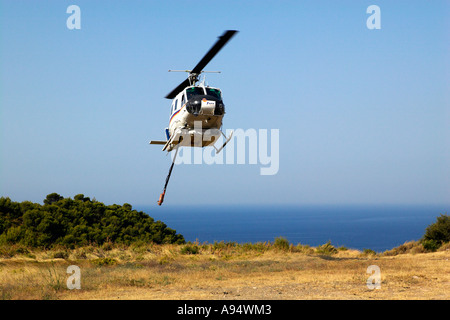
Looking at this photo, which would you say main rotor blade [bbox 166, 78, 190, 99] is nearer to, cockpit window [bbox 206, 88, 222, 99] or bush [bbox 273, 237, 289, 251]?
cockpit window [bbox 206, 88, 222, 99]

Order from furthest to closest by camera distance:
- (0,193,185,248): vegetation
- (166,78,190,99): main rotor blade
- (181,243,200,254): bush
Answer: (0,193,185,248): vegetation → (181,243,200,254): bush → (166,78,190,99): main rotor blade

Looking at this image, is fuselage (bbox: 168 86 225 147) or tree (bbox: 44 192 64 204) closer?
fuselage (bbox: 168 86 225 147)

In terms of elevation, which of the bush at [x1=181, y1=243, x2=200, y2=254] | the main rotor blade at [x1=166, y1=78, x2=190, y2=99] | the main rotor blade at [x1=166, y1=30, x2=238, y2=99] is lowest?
the bush at [x1=181, y1=243, x2=200, y2=254]

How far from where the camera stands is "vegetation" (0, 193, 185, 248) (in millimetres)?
29969

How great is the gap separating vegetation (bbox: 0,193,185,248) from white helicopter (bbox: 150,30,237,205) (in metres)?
14.6

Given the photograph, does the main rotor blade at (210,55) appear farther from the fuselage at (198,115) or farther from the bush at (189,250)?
the bush at (189,250)

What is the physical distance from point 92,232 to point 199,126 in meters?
18.2

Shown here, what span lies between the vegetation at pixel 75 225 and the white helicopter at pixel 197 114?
14636 millimetres

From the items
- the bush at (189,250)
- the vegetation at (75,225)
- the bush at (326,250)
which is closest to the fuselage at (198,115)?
the bush at (189,250)

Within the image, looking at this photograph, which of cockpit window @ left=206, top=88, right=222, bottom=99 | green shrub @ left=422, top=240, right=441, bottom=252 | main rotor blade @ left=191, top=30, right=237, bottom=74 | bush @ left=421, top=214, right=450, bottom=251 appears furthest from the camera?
bush @ left=421, top=214, right=450, bottom=251

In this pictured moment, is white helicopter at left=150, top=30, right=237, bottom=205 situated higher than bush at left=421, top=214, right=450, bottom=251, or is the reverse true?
white helicopter at left=150, top=30, right=237, bottom=205

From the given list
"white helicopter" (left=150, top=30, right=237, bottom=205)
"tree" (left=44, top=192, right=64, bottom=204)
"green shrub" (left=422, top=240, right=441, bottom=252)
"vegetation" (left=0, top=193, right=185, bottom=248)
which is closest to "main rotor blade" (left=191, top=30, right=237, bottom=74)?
"white helicopter" (left=150, top=30, right=237, bottom=205)
